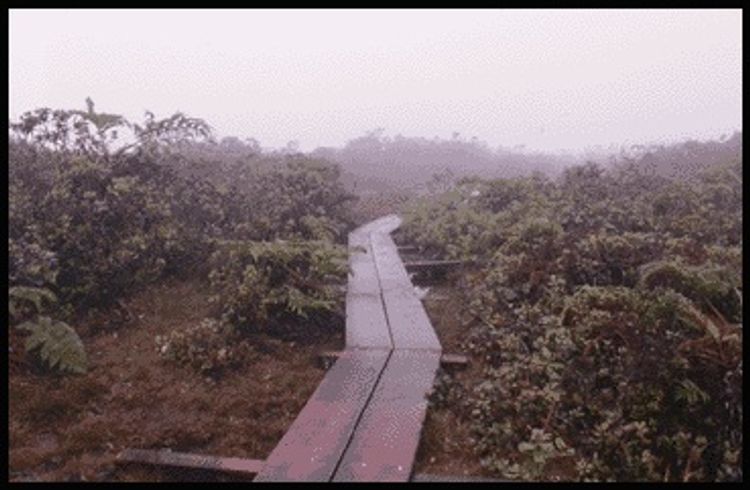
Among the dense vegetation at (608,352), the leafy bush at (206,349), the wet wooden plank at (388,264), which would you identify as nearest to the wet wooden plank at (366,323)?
the wet wooden plank at (388,264)

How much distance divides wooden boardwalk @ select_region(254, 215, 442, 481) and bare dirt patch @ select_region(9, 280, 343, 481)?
351 mm

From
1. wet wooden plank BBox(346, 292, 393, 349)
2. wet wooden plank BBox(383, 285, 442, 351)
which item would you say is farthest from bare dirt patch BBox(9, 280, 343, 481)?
wet wooden plank BBox(383, 285, 442, 351)

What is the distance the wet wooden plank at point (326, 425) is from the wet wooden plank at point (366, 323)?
41cm

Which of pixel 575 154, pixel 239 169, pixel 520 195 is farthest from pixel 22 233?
pixel 575 154

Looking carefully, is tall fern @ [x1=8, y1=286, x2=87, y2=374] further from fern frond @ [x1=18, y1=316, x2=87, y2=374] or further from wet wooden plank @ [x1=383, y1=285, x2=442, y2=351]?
wet wooden plank @ [x1=383, y1=285, x2=442, y2=351]

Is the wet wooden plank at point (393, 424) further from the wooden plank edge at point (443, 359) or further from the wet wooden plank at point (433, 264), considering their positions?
the wet wooden plank at point (433, 264)

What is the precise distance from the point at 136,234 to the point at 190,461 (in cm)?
460

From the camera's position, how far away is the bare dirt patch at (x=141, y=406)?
4.70 m

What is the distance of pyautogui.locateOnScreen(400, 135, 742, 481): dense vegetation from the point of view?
14.2ft

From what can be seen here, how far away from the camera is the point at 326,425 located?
4.82 metres

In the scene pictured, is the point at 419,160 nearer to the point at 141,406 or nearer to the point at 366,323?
the point at 366,323

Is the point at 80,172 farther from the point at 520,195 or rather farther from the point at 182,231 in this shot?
the point at 520,195

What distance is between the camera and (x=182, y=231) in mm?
9250
